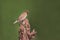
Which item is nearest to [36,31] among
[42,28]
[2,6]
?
[42,28]

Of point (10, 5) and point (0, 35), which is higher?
point (10, 5)

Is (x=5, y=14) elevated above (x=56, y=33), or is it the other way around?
(x=5, y=14)

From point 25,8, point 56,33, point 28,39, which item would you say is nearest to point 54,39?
point 56,33

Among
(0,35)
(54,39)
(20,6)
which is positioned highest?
(20,6)

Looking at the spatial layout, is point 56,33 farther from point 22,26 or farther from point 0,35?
point 0,35

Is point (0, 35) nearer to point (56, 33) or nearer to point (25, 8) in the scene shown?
point (25, 8)

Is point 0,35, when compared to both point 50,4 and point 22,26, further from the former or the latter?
point 50,4
